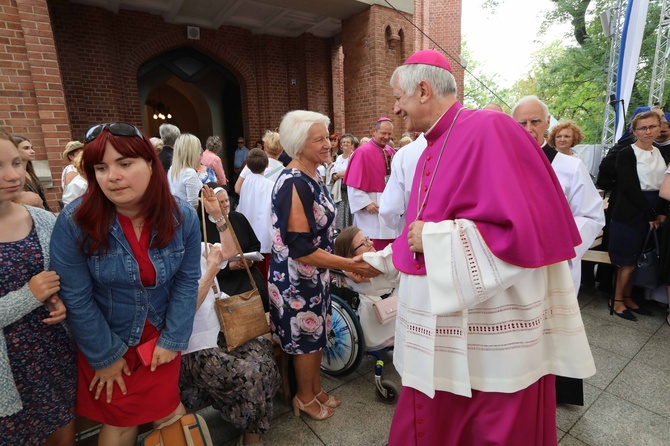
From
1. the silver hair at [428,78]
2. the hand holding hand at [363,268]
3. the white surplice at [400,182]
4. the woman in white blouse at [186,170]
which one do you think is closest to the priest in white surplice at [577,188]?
the white surplice at [400,182]

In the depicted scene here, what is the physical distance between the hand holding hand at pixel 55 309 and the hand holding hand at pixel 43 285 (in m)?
0.04

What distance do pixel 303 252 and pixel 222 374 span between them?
0.84 m

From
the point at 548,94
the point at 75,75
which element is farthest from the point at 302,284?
the point at 548,94

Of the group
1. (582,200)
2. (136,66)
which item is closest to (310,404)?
(582,200)

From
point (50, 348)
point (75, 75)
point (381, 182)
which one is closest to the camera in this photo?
point (50, 348)

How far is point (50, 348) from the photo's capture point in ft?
5.18

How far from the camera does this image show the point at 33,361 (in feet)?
5.02

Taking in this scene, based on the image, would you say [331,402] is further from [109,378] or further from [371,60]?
[371,60]

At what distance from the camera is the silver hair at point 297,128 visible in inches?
85.3

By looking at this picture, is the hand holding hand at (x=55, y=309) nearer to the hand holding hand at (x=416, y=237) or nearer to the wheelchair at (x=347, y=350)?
the hand holding hand at (x=416, y=237)

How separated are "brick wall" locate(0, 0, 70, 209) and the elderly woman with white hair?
493cm

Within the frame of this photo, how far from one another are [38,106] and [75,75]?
11.7 feet

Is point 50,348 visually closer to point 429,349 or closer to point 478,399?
point 429,349

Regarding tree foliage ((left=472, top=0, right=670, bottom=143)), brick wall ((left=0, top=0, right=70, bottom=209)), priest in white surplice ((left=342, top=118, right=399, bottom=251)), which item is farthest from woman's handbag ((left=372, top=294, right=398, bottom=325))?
tree foliage ((left=472, top=0, right=670, bottom=143))
